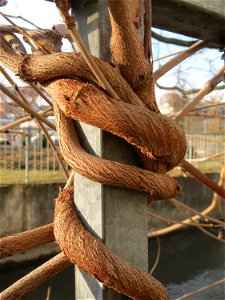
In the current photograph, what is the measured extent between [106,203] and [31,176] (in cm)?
484

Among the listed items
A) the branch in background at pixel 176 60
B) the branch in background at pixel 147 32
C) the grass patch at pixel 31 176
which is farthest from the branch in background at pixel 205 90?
the grass patch at pixel 31 176

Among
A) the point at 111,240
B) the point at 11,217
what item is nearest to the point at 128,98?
the point at 111,240

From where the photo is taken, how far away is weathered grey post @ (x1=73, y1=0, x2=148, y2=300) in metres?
0.36

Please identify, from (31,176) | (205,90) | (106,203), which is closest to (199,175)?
(205,90)

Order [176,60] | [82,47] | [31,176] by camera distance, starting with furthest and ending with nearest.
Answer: [31,176] < [176,60] < [82,47]

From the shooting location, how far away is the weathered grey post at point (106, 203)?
14.2 inches

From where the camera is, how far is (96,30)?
0.38 metres

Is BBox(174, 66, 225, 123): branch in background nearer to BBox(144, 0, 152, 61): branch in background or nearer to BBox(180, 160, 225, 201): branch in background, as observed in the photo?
BBox(180, 160, 225, 201): branch in background

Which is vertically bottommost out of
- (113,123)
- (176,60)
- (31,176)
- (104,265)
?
(31,176)

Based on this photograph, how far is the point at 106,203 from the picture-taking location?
1.18 ft

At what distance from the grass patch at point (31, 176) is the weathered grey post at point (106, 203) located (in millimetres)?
4290

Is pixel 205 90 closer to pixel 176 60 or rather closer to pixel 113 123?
pixel 176 60

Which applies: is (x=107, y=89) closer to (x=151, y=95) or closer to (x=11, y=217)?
(x=151, y=95)

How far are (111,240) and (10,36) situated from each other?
238mm
